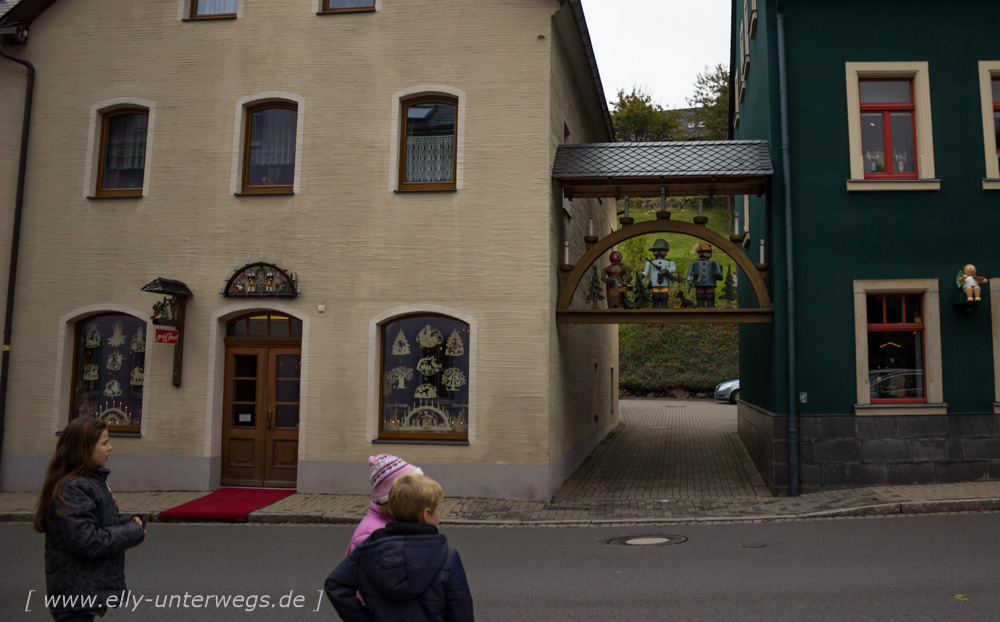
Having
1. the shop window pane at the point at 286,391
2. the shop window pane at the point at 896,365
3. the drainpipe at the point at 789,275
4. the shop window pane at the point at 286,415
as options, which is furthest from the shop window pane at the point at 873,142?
the shop window pane at the point at 286,415

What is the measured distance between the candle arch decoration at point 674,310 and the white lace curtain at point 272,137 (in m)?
4.95

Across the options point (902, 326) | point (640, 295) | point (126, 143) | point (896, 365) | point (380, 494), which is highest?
point (126, 143)

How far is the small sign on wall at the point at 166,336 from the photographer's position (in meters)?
11.7

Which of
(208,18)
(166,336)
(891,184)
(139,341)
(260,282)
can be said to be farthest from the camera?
(208,18)

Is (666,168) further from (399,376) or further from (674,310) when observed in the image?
(399,376)

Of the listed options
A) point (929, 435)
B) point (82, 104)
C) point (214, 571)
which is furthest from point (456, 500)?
point (82, 104)

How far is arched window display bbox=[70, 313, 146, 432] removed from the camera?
499 inches

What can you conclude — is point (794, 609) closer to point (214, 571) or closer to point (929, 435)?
point (214, 571)

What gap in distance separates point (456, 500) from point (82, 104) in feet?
30.2

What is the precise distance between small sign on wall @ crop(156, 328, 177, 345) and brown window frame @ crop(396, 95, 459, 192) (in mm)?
4167

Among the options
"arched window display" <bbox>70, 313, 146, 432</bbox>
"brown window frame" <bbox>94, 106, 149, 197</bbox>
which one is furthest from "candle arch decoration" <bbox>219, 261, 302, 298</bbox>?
"brown window frame" <bbox>94, 106, 149, 197</bbox>

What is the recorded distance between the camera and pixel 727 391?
109 feet

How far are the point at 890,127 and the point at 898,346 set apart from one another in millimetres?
3421

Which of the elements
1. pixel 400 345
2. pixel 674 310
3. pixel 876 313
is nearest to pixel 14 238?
pixel 400 345
